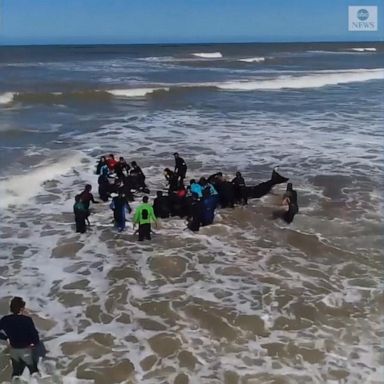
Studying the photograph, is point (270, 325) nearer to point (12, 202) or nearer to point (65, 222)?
point (65, 222)

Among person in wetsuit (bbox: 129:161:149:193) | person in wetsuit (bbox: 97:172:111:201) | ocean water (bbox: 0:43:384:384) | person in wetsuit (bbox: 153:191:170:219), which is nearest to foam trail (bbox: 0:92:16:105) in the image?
ocean water (bbox: 0:43:384:384)

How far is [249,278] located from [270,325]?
184cm

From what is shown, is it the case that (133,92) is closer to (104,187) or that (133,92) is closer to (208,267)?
(104,187)

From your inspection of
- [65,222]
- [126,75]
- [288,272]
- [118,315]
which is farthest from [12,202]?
[126,75]

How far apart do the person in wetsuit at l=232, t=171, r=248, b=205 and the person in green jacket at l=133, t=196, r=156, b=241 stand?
10.6 feet

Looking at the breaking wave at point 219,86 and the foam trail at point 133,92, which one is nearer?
the breaking wave at point 219,86

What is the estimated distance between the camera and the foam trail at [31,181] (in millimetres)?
15961

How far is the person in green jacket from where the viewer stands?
12461 millimetres

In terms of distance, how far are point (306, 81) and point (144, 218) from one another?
43659 mm

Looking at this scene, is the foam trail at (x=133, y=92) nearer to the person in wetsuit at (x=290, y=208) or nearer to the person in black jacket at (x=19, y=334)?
the person in wetsuit at (x=290, y=208)

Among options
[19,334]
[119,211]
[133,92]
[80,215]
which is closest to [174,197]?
[119,211]

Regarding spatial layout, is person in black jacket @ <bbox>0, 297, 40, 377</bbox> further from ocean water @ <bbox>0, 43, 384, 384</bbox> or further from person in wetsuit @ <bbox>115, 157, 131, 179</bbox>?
person in wetsuit @ <bbox>115, 157, 131, 179</bbox>

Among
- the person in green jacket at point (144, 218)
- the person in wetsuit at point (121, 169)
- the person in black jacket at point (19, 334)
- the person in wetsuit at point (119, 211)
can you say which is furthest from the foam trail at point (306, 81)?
the person in black jacket at point (19, 334)

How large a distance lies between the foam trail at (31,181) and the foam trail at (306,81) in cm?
2903
